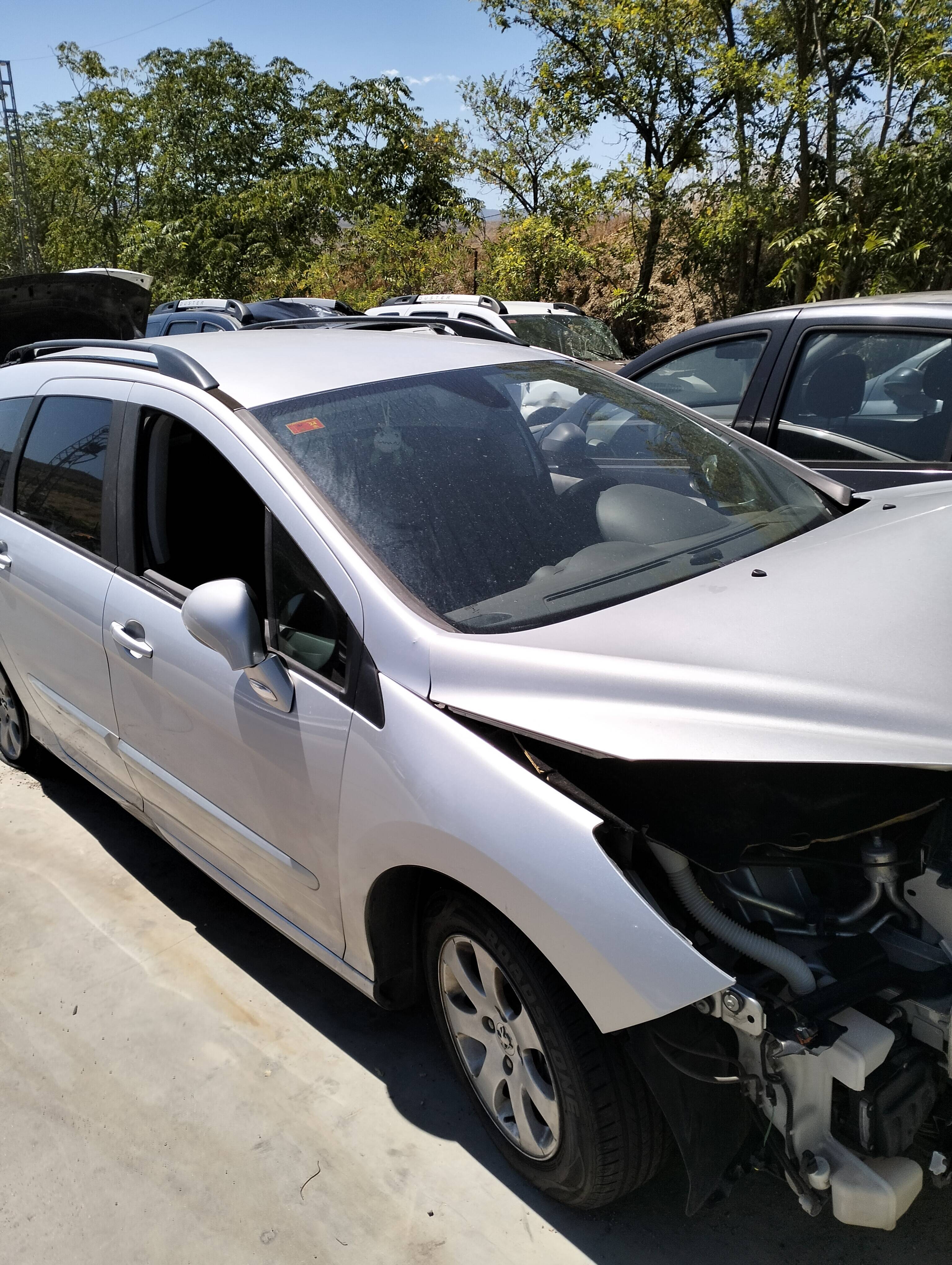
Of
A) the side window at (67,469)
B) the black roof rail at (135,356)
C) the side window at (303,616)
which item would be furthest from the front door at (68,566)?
the side window at (303,616)

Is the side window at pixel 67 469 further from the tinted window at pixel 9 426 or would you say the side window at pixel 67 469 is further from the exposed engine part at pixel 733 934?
the exposed engine part at pixel 733 934

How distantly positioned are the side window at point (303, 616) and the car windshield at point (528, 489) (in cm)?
15

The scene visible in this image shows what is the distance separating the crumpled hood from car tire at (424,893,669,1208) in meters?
0.48

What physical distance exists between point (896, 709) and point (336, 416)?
5.23ft

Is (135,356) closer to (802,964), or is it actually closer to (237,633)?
(237,633)

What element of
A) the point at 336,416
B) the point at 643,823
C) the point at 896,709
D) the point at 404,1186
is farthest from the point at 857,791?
the point at 336,416

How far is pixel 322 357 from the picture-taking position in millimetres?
3045

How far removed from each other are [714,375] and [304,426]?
2642mm

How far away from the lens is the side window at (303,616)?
2.34 m

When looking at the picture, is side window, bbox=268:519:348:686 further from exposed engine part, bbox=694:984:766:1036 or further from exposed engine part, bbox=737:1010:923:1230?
exposed engine part, bbox=737:1010:923:1230

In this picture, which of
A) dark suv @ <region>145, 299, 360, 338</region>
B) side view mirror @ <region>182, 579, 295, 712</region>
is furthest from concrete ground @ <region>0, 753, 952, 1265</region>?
dark suv @ <region>145, 299, 360, 338</region>

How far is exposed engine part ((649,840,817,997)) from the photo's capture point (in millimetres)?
1864

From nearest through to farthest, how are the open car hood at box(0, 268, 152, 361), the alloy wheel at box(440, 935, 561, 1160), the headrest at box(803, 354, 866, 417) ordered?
the alloy wheel at box(440, 935, 561, 1160) → the headrest at box(803, 354, 866, 417) → the open car hood at box(0, 268, 152, 361)

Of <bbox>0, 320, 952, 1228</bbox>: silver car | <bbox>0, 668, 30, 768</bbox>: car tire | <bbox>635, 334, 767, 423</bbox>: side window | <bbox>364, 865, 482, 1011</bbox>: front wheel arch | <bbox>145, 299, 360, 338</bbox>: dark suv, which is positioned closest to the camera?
<bbox>0, 320, 952, 1228</bbox>: silver car
